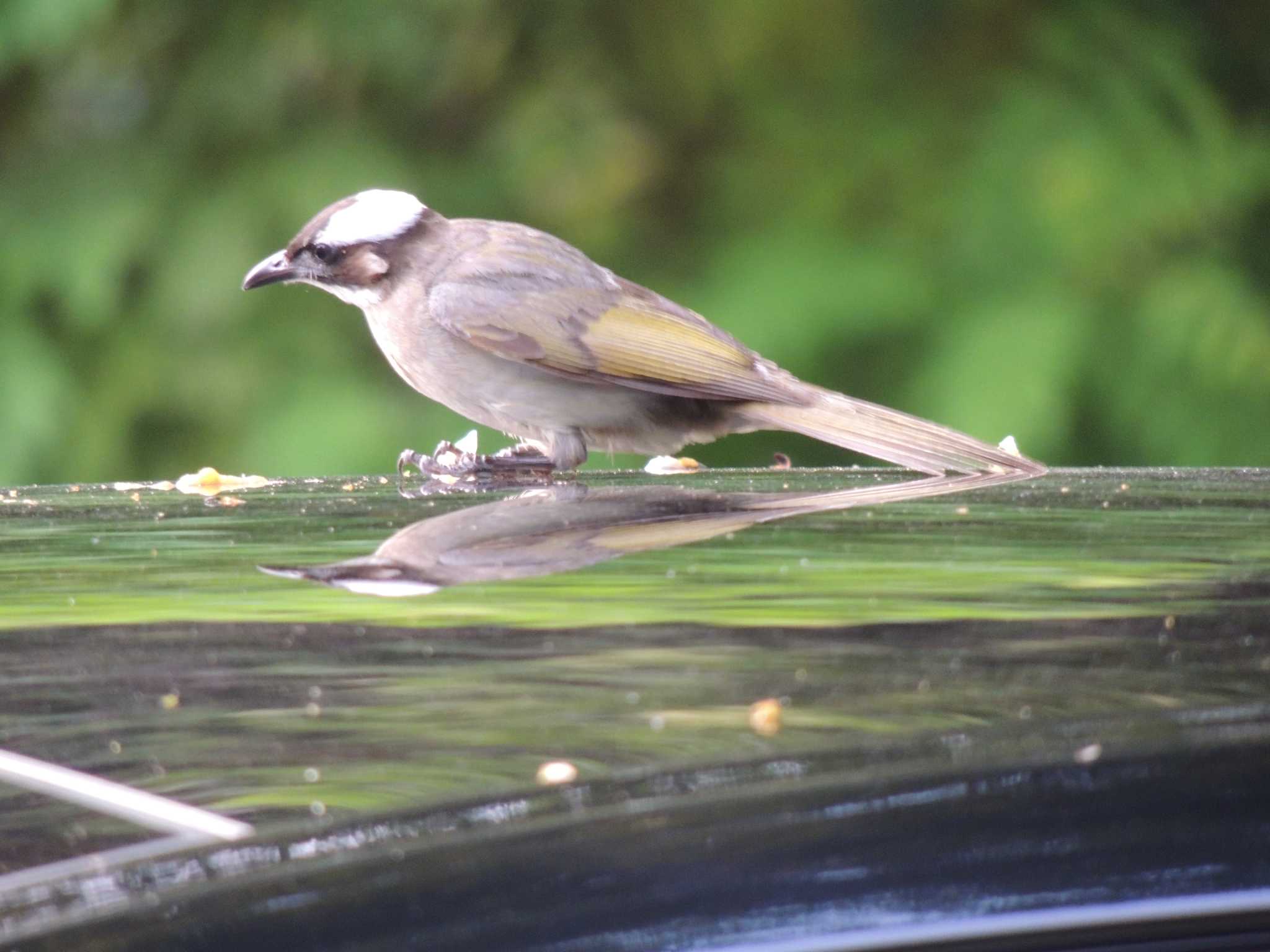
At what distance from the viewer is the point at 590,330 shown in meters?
3.38

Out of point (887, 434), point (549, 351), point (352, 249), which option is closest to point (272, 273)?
point (352, 249)

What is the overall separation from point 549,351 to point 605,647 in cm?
225

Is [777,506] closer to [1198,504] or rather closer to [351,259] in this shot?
[1198,504]

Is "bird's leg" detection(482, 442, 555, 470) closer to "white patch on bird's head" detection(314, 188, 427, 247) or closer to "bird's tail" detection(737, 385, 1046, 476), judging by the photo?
"bird's tail" detection(737, 385, 1046, 476)

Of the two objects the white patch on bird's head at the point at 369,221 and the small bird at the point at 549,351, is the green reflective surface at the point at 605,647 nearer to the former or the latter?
the small bird at the point at 549,351

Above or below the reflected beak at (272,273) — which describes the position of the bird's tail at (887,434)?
below

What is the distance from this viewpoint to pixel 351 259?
3.65 m

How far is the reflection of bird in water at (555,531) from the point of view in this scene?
1410mm

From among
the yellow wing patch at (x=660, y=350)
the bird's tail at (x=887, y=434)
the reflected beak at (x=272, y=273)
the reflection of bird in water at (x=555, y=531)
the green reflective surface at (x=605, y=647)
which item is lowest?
the green reflective surface at (x=605, y=647)

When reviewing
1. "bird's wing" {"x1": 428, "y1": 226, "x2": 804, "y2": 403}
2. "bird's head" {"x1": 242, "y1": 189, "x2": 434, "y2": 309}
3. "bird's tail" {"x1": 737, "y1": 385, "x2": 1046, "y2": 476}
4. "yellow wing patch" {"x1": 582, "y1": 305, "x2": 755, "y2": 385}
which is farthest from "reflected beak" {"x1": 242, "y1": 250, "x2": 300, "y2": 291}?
"bird's tail" {"x1": 737, "y1": 385, "x2": 1046, "y2": 476}

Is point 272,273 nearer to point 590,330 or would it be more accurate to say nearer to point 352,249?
point 352,249

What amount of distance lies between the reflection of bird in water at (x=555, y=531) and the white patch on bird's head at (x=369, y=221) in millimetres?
1581

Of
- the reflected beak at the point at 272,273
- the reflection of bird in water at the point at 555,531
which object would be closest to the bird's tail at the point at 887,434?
the reflection of bird in water at the point at 555,531

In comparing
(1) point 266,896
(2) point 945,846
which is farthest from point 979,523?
(1) point 266,896
